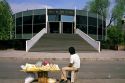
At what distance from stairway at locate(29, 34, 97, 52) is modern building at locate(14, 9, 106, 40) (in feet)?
43.1

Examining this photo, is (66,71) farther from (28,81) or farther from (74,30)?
(74,30)

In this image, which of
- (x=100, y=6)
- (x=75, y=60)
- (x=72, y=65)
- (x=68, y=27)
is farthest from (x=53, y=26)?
(x=75, y=60)

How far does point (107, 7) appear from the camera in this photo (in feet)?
289

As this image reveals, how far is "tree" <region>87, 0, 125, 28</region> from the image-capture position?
83.8 metres

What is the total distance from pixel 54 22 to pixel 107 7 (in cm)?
3308

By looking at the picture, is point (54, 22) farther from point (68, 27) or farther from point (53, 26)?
point (68, 27)

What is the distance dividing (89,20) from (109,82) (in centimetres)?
4559

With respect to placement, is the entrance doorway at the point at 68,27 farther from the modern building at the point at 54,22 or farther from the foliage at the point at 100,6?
the foliage at the point at 100,6

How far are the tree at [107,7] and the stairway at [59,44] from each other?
4188 cm

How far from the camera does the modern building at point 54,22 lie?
186 ft

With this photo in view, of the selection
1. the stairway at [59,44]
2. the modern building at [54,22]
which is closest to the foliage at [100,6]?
the modern building at [54,22]

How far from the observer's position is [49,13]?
56.4 m

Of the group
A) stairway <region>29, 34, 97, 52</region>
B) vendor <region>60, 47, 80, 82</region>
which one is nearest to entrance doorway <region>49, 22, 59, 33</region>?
stairway <region>29, 34, 97, 52</region>

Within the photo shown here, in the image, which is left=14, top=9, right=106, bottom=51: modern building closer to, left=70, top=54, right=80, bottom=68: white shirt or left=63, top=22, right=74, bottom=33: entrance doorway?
left=63, top=22, right=74, bottom=33: entrance doorway
